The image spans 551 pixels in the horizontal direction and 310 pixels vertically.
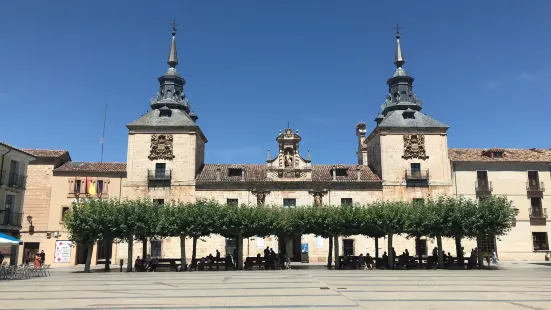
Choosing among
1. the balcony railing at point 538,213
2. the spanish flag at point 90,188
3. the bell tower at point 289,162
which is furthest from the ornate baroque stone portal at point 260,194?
the balcony railing at point 538,213

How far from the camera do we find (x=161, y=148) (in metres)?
41.5

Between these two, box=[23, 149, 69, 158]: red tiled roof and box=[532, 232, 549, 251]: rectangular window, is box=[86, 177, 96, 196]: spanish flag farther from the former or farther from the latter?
box=[532, 232, 549, 251]: rectangular window

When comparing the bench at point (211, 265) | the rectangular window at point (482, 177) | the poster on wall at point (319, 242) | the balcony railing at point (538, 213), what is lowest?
the bench at point (211, 265)

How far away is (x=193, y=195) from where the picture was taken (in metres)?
40.5

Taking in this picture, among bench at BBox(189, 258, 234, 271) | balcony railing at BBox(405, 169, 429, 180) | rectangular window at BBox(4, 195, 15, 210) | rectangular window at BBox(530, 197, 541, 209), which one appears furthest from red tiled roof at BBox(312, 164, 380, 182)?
rectangular window at BBox(4, 195, 15, 210)

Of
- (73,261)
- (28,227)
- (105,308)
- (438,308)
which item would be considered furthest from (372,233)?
(28,227)

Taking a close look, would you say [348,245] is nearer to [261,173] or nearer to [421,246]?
[421,246]

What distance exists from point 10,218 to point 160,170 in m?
12.5

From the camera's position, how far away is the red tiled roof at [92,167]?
40.5 m

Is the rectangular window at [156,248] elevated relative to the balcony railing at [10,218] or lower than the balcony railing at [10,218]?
lower

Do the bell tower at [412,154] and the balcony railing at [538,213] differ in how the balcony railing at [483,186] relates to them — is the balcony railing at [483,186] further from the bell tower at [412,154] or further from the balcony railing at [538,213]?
the balcony railing at [538,213]

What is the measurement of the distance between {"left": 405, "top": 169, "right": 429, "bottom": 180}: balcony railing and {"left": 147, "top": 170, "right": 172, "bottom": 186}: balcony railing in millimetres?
20933

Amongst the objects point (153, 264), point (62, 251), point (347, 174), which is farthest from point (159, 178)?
point (347, 174)

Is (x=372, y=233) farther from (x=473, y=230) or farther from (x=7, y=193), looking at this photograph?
(x=7, y=193)
